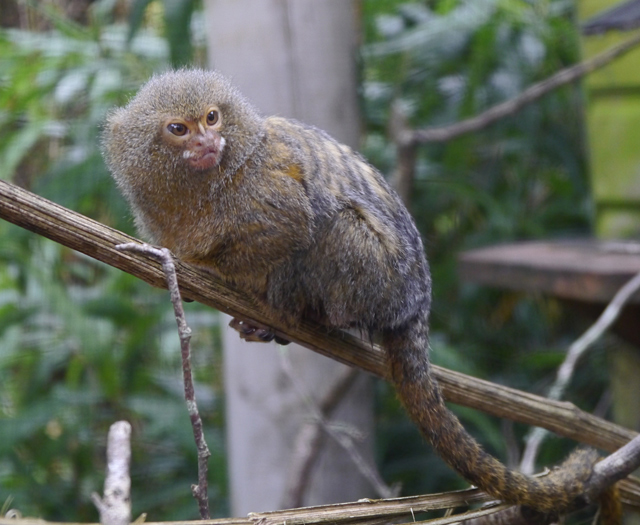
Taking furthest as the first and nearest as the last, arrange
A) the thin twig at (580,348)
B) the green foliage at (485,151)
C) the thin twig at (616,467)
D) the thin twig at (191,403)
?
the green foliage at (485,151)
the thin twig at (580,348)
the thin twig at (616,467)
the thin twig at (191,403)

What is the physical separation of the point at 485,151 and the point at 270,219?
8.68 ft

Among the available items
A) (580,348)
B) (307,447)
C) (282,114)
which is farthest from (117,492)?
(282,114)

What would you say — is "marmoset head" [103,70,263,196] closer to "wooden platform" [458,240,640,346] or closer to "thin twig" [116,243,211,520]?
"thin twig" [116,243,211,520]

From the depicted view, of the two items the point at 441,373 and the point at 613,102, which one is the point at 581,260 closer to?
the point at 613,102

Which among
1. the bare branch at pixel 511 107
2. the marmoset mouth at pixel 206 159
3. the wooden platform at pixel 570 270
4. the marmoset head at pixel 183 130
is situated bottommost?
the wooden platform at pixel 570 270

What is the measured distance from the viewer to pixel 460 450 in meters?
1.79

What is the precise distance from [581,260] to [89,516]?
2.32m

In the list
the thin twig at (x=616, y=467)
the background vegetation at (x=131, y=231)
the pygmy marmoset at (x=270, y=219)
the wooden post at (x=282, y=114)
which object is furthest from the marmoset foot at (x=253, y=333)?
the background vegetation at (x=131, y=231)

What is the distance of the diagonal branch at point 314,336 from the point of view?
1.47m

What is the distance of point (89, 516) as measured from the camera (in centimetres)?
339

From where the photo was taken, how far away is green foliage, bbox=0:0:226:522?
10.8 ft

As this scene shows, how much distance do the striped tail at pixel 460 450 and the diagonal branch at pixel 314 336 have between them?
45 millimetres

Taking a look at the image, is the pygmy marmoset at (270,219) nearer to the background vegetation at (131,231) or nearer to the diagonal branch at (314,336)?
the diagonal branch at (314,336)

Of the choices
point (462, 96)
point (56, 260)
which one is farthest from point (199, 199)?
point (462, 96)
